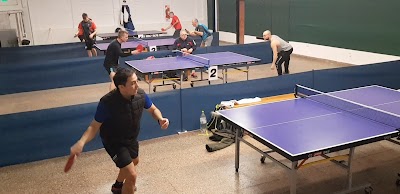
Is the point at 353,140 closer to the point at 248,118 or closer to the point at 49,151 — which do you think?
the point at 248,118

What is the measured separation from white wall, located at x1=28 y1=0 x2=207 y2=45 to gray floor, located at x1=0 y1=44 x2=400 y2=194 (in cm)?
1395

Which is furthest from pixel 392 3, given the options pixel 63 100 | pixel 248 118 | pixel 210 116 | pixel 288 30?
pixel 63 100

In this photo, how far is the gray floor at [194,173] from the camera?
15.7ft

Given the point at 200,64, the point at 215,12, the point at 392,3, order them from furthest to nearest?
the point at 215,12
the point at 392,3
the point at 200,64

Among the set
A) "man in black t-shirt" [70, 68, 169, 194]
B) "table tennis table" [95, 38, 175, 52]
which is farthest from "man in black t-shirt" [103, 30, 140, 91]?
"man in black t-shirt" [70, 68, 169, 194]

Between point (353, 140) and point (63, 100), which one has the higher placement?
point (353, 140)

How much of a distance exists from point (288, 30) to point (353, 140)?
39.1 ft

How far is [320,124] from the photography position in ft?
13.9

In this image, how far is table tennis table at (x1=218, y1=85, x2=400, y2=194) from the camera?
12.2ft

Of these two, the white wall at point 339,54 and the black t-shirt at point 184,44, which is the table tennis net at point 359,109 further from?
the white wall at point 339,54

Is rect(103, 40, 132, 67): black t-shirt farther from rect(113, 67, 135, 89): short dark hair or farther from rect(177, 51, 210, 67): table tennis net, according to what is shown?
rect(113, 67, 135, 89): short dark hair

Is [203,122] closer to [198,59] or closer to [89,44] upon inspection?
[198,59]

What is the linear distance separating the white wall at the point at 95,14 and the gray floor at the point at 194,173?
549 inches

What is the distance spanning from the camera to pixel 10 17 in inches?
671
